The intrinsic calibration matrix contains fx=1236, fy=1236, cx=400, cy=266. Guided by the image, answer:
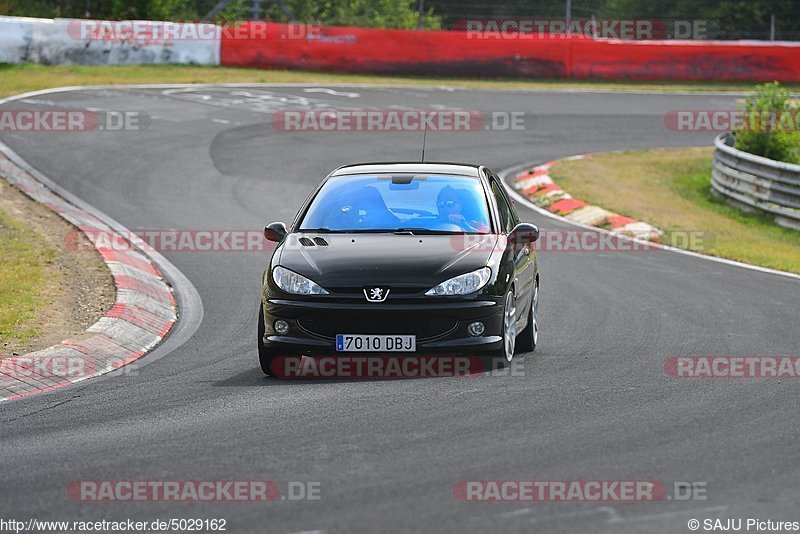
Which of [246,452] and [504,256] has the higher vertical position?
[504,256]

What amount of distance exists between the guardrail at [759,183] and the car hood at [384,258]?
37.8 ft

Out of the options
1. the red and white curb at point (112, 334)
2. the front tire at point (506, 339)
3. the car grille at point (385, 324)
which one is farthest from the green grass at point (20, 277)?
the front tire at point (506, 339)

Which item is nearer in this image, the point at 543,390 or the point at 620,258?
the point at 543,390

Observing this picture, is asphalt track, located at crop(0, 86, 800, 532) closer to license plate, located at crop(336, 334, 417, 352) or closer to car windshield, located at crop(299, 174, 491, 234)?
license plate, located at crop(336, 334, 417, 352)

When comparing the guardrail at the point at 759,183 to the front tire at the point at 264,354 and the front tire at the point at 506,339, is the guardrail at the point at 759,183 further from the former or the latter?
the front tire at the point at 264,354

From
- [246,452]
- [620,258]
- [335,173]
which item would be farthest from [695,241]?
[246,452]

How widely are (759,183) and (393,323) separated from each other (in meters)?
13.4

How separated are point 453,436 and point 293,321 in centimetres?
217

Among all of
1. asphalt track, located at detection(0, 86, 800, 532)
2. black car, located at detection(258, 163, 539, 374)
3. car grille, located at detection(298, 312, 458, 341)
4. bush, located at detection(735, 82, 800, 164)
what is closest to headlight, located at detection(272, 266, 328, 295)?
black car, located at detection(258, 163, 539, 374)

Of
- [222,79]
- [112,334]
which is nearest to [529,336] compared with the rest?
[112,334]

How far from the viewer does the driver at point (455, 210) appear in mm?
9422

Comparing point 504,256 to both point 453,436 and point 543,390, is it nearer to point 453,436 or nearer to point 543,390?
point 543,390

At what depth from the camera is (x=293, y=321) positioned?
8539 mm

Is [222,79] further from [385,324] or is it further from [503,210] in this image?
[385,324]
